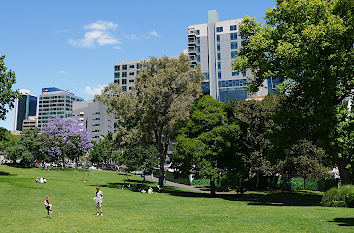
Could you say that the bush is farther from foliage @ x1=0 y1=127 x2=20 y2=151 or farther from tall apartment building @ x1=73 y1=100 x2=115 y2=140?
tall apartment building @ x1=73 y1=100 x2=115 y2=140

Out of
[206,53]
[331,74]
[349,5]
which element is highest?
[206,53]

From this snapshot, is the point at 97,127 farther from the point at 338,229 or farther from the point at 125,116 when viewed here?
the point at 338,229

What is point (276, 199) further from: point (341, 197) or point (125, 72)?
point (125, 72)

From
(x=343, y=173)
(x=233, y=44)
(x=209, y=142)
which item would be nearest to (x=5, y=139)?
(x=209, y=142)

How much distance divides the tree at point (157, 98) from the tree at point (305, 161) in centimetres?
2287

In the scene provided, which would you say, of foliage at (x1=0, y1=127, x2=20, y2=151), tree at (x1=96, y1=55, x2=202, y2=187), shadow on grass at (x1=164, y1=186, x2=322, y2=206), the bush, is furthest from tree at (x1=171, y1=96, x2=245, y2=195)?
foliage at (x1=0, y1=127, x2=20, y2=151)

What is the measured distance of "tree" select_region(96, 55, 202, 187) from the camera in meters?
42.5

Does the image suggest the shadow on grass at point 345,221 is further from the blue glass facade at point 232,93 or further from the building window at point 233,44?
the building window at point 233,44

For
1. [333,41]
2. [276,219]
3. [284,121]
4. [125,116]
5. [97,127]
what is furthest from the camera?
[97,127]

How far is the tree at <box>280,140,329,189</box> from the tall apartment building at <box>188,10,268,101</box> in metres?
75.1

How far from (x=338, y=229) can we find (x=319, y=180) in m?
48.2

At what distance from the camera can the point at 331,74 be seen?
26281mm

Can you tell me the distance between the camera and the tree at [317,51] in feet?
85.5

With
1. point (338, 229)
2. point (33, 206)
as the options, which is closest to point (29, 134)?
point (33, 206)
